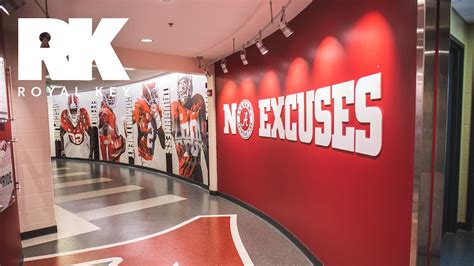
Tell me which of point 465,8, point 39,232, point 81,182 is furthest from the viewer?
point 81,182

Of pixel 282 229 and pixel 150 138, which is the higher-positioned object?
pixel 150 138

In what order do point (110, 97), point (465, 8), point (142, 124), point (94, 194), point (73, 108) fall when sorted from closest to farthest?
point (465, 8), point (94, 194), point (142, 124), point (110, 97), point (73, 108)

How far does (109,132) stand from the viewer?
1053 cm

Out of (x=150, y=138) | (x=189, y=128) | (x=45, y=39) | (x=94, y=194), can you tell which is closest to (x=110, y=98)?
(x=150, y=138)

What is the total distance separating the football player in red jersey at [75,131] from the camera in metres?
11.5

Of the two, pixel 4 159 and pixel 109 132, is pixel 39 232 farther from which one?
pixel 109 132

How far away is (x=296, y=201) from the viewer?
360 centimetres

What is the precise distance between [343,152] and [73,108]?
39.4 feet

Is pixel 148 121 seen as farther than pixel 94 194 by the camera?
Yes

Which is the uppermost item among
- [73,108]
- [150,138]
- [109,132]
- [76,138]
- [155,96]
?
[155,96]

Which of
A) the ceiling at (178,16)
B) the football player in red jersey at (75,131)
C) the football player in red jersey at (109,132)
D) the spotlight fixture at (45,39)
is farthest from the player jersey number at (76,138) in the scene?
the spotlight fixture at (45,39)

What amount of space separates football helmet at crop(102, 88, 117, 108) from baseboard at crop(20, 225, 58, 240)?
6.54m

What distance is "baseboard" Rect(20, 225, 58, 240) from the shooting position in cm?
403

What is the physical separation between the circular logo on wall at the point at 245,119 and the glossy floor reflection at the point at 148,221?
4.41ft
